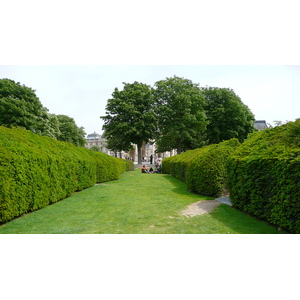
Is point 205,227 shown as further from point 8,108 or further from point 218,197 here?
point 8,108

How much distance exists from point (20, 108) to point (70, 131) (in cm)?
3261

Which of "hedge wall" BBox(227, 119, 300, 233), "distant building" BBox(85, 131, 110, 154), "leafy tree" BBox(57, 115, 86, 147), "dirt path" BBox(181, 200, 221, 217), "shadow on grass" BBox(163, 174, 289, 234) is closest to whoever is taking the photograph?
"hedge wall" BBox(227, 119, 300, 233)

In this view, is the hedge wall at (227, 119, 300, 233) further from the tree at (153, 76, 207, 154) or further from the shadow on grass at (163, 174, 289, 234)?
the tree at (153, 76, 207, 154)

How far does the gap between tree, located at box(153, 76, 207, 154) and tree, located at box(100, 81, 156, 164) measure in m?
1.91

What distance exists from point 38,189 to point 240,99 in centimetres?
4980

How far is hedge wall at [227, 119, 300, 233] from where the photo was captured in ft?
15.4

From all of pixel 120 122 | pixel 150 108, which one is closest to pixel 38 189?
pixel 120 122

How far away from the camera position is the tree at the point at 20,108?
120 ft

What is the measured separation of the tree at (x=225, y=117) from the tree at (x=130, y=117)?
10984 millimetres

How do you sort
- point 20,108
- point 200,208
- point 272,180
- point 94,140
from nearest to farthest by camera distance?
point 272,180
point 200,208
point 20,108
point 94,140

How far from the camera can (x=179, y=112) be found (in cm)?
4291

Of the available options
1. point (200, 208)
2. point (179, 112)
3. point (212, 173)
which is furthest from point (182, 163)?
point (179, 112)

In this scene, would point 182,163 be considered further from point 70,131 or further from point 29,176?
point 70,131

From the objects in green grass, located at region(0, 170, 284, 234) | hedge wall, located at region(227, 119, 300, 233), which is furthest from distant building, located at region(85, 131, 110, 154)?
hedge wall, located at region(227, 119, 300, 233)
